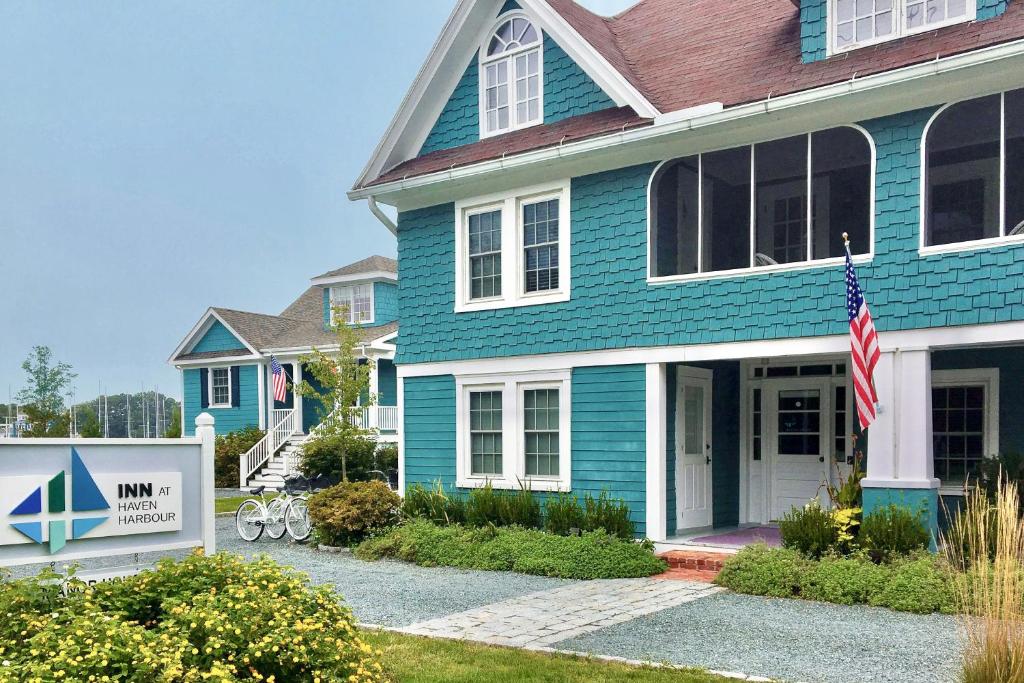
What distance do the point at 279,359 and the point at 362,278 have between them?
3.79 m

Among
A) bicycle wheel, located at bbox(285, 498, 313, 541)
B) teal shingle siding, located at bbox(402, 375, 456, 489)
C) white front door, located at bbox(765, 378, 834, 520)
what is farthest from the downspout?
white front door, located at bbox(765, 378, 834, 520)

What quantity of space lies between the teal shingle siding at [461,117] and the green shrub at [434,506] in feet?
17.6

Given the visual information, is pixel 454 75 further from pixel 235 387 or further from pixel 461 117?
pixel 235 387

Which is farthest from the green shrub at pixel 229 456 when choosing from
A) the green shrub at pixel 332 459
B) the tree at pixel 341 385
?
the tree at pixel 341 385

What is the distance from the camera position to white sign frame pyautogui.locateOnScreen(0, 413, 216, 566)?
5.70 m

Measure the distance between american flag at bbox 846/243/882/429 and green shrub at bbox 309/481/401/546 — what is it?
660 cm

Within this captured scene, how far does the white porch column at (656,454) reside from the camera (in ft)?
36.4

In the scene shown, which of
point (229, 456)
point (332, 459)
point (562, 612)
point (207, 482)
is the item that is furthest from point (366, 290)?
point (207, 482)

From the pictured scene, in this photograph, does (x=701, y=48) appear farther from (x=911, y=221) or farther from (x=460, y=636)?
(x=460, y=636)

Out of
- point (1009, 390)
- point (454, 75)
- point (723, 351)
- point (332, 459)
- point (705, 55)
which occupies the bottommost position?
point (332, 459)

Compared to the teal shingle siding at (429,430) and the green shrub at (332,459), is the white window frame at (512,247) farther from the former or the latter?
the green shrub at (332,459)

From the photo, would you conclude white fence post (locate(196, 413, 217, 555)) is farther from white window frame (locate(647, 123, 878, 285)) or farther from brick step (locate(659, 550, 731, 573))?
white window frame (locate(647, 123, 878, 285))

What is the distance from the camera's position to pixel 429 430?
534 inches

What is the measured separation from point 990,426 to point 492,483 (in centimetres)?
656
